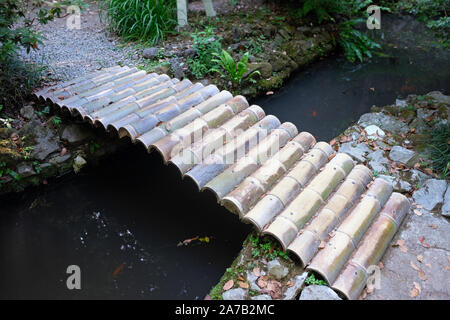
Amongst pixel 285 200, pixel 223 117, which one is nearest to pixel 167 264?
pixel 285 200

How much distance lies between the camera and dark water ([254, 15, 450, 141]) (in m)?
7.03

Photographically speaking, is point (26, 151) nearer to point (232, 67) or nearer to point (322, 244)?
point (232, 67)

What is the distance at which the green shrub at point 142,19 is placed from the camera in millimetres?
7637

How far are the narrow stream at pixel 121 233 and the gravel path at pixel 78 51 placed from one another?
81.3 inches

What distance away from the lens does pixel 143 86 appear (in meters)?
5.01

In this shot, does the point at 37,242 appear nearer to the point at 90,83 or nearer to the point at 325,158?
the point at 90,83

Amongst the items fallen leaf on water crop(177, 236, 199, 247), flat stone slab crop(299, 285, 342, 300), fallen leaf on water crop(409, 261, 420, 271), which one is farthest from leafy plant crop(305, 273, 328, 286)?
fallen leaf on water crop(177, 236, 199, 247)

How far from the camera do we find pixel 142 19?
7.70 meters

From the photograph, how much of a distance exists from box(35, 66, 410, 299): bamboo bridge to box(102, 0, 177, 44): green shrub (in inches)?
131

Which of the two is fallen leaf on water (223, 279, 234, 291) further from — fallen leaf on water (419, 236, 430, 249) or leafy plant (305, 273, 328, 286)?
fallen leaf on water (419, 236, 430, 249)

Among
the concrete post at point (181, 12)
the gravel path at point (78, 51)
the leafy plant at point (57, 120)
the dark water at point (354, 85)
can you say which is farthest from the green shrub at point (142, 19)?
the leafy plant at point (57, 120)

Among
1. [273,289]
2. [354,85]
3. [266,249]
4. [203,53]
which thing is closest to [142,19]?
[203,53]

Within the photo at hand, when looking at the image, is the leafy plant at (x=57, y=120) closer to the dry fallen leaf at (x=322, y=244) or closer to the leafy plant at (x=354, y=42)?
the dry fallen leaf at (x=322, y=244)
